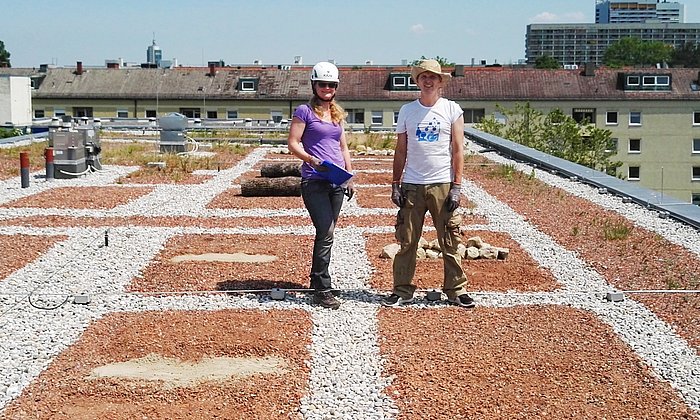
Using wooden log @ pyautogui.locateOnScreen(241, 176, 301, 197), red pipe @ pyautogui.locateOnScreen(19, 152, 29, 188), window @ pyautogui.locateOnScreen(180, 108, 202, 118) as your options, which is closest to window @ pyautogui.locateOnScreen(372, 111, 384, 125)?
window @ pyautogui.locateOnScreen(180, 108, 202, 118)

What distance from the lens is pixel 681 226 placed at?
1205cm

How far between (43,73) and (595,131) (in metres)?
40.8

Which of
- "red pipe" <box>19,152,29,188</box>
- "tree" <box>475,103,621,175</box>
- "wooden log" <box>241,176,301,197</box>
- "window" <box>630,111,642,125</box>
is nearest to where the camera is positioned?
"wooden log" <box>241,176,301,197</box>

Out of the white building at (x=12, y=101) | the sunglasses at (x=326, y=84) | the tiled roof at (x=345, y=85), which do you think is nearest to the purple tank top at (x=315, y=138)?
the sunglasses at (x=326, y=84)

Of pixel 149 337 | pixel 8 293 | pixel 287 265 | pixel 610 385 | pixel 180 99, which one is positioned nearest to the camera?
pixel 610 385

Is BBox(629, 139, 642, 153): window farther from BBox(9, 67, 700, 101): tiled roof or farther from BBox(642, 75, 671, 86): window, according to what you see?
BBox(642, 75, 671, 86): window

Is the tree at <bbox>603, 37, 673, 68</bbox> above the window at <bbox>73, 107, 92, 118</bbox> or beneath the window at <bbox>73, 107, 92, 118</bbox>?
above

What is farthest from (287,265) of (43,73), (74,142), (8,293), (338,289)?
(43,73)

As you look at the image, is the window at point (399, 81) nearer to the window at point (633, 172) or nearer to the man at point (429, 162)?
the window at point (633, 172)

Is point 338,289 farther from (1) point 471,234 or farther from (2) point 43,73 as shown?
(2) point 43,73

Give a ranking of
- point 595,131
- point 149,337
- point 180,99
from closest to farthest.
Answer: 1. point 149,337
2. point 595,131
3. point 180,99

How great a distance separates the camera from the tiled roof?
63844 mm

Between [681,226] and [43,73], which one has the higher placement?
[43,73]

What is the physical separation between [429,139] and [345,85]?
57181 mm
